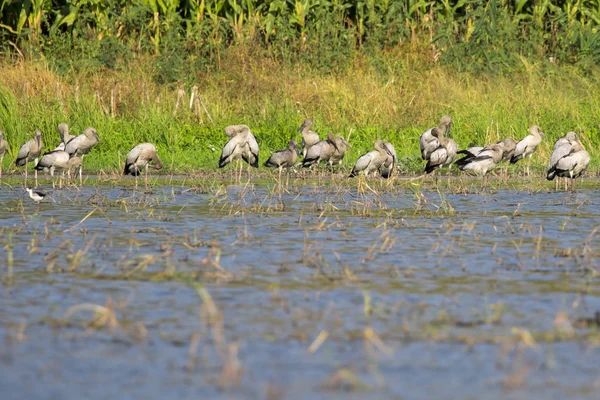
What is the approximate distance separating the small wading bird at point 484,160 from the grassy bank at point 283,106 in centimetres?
193

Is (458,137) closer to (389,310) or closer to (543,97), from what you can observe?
(543,97)

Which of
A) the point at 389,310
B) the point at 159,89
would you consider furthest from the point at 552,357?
the point at 159,89

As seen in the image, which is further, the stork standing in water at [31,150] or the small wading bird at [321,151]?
the small wading bird at [321,151]

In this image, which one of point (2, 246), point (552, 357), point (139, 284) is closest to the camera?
point (552, 357)

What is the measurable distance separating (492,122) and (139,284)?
13.6 metres

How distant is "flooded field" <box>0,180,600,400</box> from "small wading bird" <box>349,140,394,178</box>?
4346 mm

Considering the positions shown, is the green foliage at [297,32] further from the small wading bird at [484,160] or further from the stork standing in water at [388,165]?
the small wading bird at [484,160]

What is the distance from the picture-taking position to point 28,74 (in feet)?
71.9

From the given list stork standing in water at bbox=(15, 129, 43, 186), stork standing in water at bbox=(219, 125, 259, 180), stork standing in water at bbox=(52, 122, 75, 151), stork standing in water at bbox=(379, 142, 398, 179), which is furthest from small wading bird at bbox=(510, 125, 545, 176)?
stork standing in water at bbox=(15, 129, 43, 186)

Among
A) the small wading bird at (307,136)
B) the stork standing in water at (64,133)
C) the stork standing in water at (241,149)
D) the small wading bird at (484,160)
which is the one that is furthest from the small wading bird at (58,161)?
the small wading bird at (484,160)

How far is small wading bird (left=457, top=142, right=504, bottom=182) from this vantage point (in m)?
17.4

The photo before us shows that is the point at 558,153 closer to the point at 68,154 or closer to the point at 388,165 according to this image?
the point at 388,165

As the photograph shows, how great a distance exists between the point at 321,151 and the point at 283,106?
4.00m

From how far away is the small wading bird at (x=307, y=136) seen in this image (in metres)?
19.6
